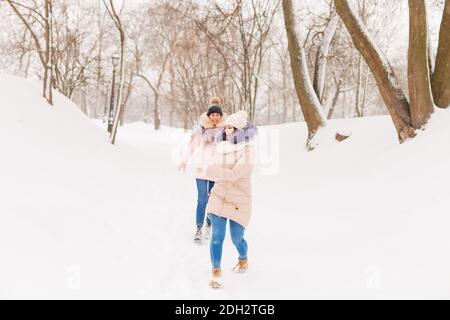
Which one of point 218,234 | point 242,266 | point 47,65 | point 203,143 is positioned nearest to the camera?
point 218,234

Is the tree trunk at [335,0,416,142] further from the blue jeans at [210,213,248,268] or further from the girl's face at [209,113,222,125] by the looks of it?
the blue jeans at [210,213,248,268]

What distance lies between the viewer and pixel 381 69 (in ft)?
22.3

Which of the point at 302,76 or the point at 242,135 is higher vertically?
the point at 302,76

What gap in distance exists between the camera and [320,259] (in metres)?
4.17

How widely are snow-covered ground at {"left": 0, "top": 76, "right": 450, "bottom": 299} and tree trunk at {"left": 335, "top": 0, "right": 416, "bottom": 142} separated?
570mm

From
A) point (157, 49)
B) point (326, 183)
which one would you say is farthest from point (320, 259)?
point (157, 49)

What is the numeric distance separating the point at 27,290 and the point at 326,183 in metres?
5.36

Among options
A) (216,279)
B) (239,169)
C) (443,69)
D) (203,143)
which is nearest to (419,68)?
(443,69)

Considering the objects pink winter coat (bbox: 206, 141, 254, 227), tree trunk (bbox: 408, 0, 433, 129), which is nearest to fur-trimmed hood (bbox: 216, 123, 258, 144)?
pink winter coat (bbox: 206, 141, 254, 227)

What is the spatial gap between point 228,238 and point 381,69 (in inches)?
173

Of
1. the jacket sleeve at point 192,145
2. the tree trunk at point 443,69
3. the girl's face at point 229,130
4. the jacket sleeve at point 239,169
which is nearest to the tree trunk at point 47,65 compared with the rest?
the jacket sleeve at point 192,145

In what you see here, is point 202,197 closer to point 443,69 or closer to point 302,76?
point 443,69

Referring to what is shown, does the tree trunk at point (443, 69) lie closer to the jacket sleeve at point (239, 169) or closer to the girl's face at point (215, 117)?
the girl's face at point (215, 117)
